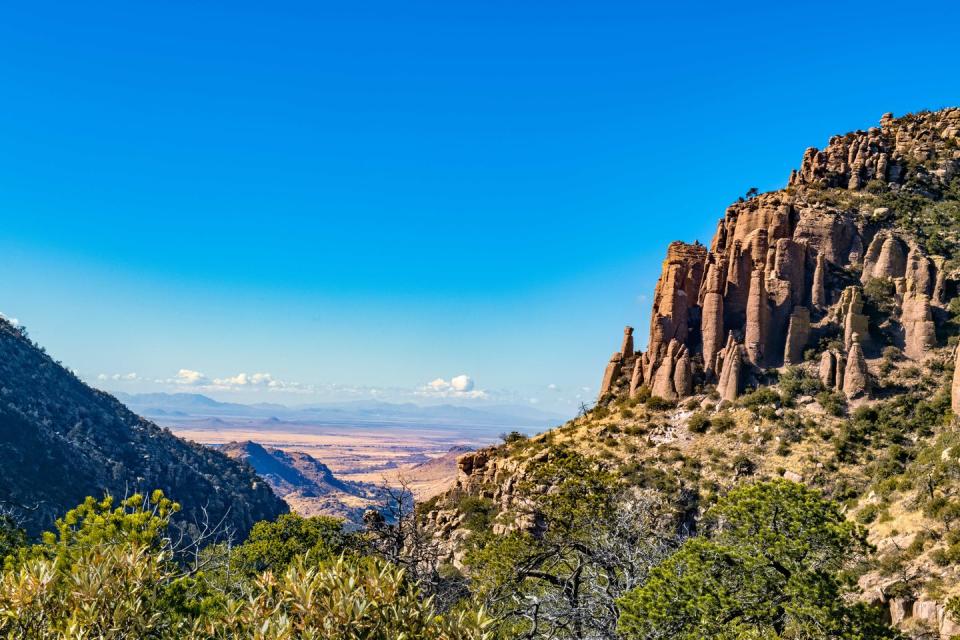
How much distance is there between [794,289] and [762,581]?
41490 millimetres

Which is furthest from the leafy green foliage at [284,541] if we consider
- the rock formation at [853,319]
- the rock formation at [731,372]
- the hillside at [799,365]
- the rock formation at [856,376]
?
the rock formation at [853,319]

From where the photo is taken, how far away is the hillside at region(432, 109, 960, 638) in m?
43.6

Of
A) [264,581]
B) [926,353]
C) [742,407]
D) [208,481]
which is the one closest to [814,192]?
[926,353]

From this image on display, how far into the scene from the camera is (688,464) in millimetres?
48219

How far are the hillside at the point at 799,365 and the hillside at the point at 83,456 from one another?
4022cm

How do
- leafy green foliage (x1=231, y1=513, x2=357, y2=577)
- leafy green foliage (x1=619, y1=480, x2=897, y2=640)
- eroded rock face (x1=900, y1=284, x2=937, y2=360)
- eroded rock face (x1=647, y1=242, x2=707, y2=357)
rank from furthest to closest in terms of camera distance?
eroded rock face (x1=647, y1=242, x2=707, y2=357), eroded rock face (x1=900, y1=284, x2=937, y2=360), leafy green foliage (x1=231, y1=513, x2=357, y2=577), leafy green foliage (x1=619, y1=480, x2=897, y2=640)

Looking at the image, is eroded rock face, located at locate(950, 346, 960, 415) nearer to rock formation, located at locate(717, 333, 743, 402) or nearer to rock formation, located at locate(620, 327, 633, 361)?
rock formation, located at locate(717, 333, 743, 402)

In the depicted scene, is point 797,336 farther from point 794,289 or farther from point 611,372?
point 611,372

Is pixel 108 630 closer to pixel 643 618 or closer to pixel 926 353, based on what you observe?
pixel 643 618

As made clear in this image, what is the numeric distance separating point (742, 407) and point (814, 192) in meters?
25.2

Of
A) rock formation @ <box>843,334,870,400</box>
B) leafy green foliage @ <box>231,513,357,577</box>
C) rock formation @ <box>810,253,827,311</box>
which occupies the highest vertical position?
rock formation @ <box>810,253,827,311</box>

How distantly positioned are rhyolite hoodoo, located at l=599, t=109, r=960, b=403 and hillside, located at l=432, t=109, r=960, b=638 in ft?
0.47

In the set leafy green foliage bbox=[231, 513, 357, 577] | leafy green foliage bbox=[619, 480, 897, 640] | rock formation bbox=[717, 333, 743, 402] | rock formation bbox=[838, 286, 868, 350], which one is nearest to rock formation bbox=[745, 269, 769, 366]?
rock formation bbox=[717, 333, 743, 402]

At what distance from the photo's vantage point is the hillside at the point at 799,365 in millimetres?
43625
